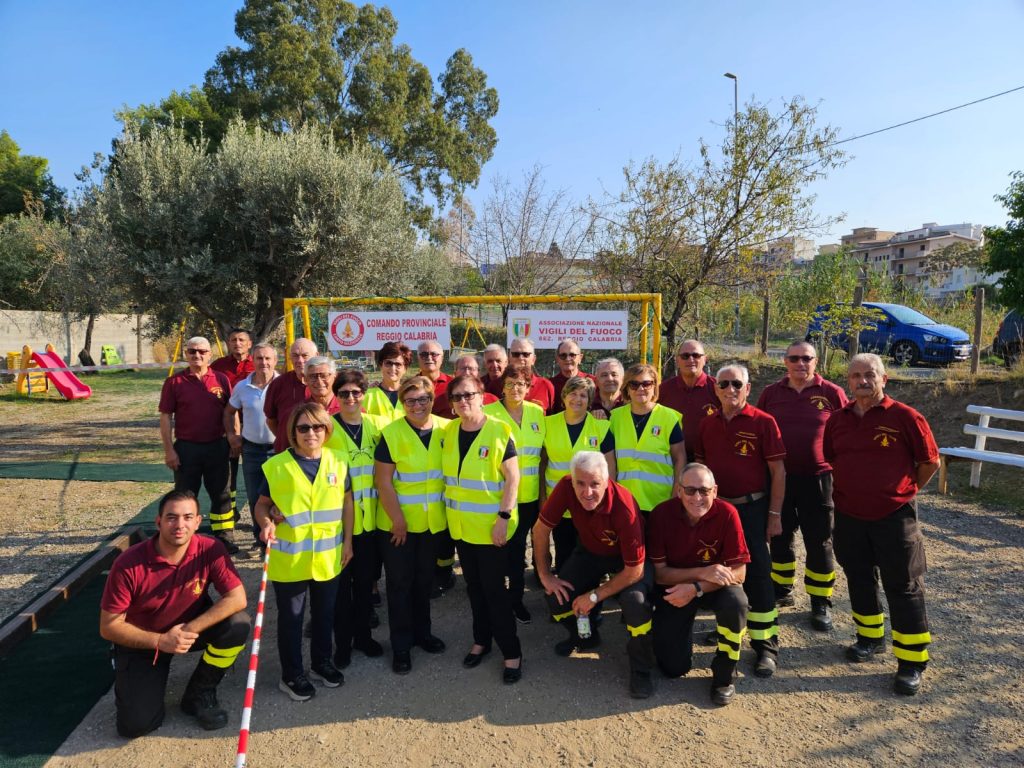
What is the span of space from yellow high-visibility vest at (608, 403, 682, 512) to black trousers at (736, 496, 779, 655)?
20.6 inches

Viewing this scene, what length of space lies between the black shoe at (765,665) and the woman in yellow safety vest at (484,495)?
148cm

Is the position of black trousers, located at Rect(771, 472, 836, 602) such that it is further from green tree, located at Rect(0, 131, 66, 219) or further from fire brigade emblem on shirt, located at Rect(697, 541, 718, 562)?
green tree, located at Rect(0, 131, 66, 219)

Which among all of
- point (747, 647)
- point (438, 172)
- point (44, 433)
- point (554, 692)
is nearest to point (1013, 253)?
point (747, 647)

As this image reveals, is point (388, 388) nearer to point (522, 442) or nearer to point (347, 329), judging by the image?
point (522, 442)

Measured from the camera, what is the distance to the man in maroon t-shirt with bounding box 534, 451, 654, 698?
3570 millimetres

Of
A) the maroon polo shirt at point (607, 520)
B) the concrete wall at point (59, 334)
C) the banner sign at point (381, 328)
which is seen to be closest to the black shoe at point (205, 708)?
the maroon polo shirt at point (607, 520)

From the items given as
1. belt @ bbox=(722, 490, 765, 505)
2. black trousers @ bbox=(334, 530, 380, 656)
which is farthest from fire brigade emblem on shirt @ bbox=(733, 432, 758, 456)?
black trousers @ bbox=(334, 530, 380, 656)

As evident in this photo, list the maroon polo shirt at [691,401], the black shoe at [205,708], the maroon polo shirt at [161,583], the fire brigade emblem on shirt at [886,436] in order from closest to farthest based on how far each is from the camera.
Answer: the maroon polo shirt at [161,583], the black shoe at [205,708], the fire brigade emblem on shirt at [886,436], the maroon polo shirt at [691,401]

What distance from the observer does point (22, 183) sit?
32.0 meters

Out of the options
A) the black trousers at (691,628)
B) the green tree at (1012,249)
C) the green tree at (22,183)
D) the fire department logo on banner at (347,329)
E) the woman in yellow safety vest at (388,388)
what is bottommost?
the black trousers at (691,628)

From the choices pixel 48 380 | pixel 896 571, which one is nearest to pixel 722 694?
pixel 896 571

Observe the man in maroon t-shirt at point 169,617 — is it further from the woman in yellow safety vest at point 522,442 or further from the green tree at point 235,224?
the green tree at point 235,224

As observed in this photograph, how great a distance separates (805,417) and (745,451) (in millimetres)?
719

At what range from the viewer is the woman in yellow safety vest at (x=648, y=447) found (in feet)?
13.5
